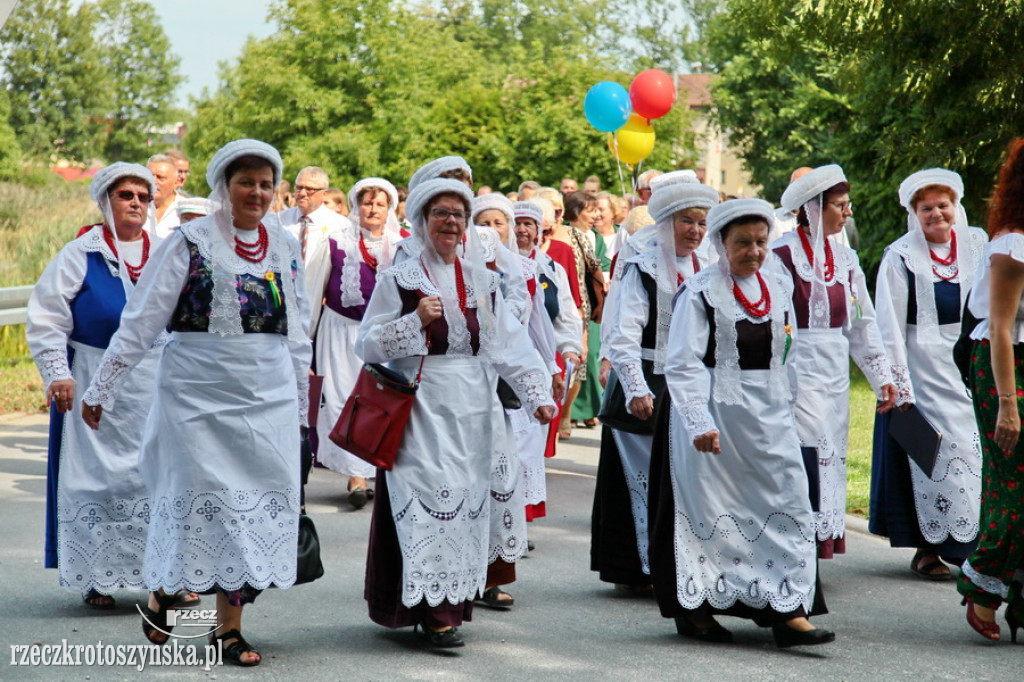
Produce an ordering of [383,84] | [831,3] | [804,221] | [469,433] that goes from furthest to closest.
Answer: [383,84] < [831,3] < [804,221] < [469,433]

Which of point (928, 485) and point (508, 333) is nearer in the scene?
point (508, 333)

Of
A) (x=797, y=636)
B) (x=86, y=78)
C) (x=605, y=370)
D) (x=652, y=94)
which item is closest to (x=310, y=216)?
(x=605, y=370)

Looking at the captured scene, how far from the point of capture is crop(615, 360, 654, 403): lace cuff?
22.7 feet

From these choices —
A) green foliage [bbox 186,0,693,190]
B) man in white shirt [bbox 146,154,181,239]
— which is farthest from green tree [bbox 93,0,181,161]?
man in white shirt [bbox 146,154,181,239]

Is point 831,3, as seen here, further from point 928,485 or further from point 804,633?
point 804,633

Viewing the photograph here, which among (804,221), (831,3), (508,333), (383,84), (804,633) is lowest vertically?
(804,633)

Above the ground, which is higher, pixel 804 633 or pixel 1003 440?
pixel 1003 440

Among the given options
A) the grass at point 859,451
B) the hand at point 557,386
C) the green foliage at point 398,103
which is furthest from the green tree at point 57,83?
the hand at point 557,386

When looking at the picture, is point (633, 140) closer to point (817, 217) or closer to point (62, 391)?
point (817, 217)

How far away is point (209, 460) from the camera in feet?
18.9

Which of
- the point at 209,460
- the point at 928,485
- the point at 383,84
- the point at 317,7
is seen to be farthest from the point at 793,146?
the point at 209,460

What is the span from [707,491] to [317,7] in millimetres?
→ 42854

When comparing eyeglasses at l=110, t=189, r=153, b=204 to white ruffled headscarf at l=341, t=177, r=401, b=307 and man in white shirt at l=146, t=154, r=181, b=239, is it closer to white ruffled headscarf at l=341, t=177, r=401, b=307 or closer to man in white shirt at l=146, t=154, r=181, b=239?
→ man in white shirt at l=146, t=154, r=181, b=239

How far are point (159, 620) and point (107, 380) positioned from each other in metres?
1.06
